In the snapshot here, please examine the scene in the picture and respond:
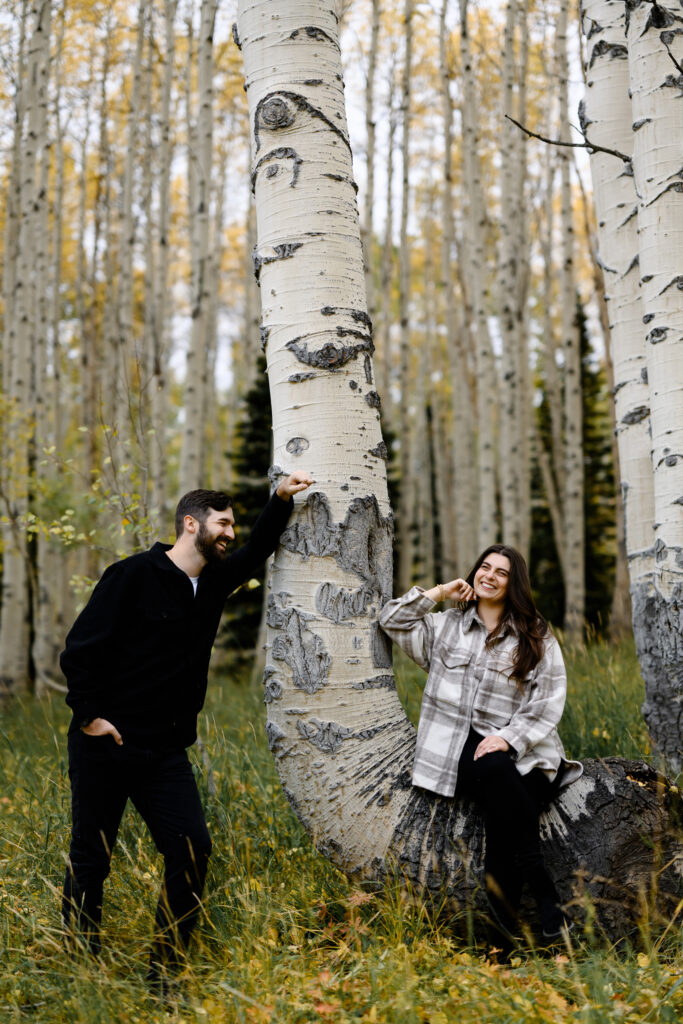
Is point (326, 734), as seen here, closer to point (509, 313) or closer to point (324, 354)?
point (324, 354)

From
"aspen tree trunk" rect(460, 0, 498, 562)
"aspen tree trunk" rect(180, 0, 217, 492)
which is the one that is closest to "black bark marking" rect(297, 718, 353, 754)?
"aspen tree trunk" rect(180, 0, 217, 492)

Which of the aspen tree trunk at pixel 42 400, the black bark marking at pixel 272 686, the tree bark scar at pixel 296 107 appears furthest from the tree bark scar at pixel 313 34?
the aspen tree trunk at pixel 42 400

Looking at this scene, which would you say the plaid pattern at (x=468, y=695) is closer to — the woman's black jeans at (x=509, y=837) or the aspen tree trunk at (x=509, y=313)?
the woman's black jeans at (x=509, y=837)

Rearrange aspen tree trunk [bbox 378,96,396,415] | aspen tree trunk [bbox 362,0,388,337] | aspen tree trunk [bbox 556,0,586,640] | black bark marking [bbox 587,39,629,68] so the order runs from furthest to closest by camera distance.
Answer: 1. aspen tree trunk [bbox 378,96,396,415]
2. aspen tree trunk [bbox 362,0,388,337]
3. aspen tree trunk [bbox 556,0,586,640]
4. black bark marking [bbox 587,39,629,68]

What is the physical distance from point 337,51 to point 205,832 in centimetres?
286

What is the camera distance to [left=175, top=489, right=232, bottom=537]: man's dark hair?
290cm

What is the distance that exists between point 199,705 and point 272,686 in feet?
1.05

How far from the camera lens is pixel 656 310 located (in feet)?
11.2

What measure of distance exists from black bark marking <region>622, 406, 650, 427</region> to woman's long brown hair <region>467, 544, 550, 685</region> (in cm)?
121

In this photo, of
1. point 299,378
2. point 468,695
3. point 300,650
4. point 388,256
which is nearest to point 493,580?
point 468,695

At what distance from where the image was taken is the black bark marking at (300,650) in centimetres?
273

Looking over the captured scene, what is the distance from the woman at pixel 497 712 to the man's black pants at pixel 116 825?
2.54 feet

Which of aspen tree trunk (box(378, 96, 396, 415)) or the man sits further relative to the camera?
aspen tree trunk (box(378, 96, 396, 415))

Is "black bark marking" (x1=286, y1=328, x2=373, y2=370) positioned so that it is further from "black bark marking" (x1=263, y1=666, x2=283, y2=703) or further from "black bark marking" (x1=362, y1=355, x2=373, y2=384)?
"black bark marking" (x1=263, y1=666, x2=283, y2=703)
